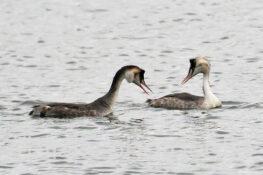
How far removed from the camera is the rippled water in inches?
798

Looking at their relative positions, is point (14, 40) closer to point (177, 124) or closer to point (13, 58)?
point (13, 58)

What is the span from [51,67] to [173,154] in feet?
36.8

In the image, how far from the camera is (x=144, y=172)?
19188mm

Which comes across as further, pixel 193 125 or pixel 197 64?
pixel 197 64

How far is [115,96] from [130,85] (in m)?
3.82

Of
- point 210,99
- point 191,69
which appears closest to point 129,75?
point 210,99

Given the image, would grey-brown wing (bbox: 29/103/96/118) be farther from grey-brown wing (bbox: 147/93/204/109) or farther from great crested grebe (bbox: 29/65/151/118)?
grey-brown wing (bbox: 147/93/204/109)

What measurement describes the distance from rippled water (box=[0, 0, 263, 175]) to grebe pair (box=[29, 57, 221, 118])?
259mm

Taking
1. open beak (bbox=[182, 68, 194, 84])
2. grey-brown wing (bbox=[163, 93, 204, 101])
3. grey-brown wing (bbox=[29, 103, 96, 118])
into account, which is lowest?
grey-brown wing (bbox=[29, 103, 96, 118])

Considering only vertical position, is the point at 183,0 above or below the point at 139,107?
above

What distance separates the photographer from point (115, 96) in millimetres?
25312

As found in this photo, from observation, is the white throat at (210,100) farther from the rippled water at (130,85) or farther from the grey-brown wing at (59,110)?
the grey-brown wing at (59,110)

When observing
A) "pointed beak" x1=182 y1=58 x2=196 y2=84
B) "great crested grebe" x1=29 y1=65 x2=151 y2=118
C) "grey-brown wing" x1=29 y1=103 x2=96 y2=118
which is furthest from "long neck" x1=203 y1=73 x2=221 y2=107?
"grey-brown wing" x1=29 y1=103 x2=96 y2=118

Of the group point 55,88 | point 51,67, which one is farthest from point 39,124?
point 51,67
